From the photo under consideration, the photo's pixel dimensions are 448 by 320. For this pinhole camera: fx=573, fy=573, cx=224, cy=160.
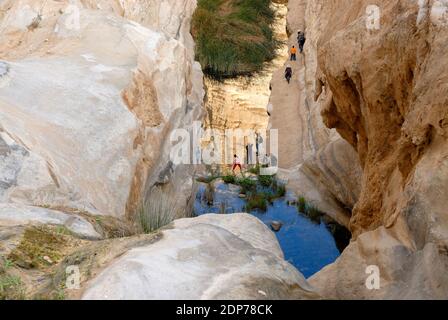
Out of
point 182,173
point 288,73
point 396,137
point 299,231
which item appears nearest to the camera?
point 396,137

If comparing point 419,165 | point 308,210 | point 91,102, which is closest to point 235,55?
point 308,210

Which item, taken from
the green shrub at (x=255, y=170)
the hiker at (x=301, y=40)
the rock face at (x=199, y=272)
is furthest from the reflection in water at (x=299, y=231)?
the hiker at (x=301, y=40)

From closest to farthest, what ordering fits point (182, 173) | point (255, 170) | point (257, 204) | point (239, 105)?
point (182, 173) → point (257, 204) → point (255, 170) → point (239, 105)

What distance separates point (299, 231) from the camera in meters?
11.9

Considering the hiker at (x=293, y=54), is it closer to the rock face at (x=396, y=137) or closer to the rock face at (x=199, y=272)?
the rock face at (x=396, y=137)

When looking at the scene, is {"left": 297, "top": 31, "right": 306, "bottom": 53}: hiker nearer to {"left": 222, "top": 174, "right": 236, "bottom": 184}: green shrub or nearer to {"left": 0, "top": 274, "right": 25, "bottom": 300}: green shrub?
{"left": 222, "top": 174, "right": 236, "bottom": 184}: green shrub

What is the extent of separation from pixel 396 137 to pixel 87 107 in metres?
3.82

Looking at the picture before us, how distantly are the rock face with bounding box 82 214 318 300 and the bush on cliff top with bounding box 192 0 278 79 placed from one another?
15456 mm

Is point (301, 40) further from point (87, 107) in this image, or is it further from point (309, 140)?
point (87, 107)

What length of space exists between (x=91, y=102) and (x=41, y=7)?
4.30m

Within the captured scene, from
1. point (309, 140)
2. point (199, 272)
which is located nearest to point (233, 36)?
point (309, 140)

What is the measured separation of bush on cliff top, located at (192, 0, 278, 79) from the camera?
763 inches

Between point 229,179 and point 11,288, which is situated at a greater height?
point 11,288
